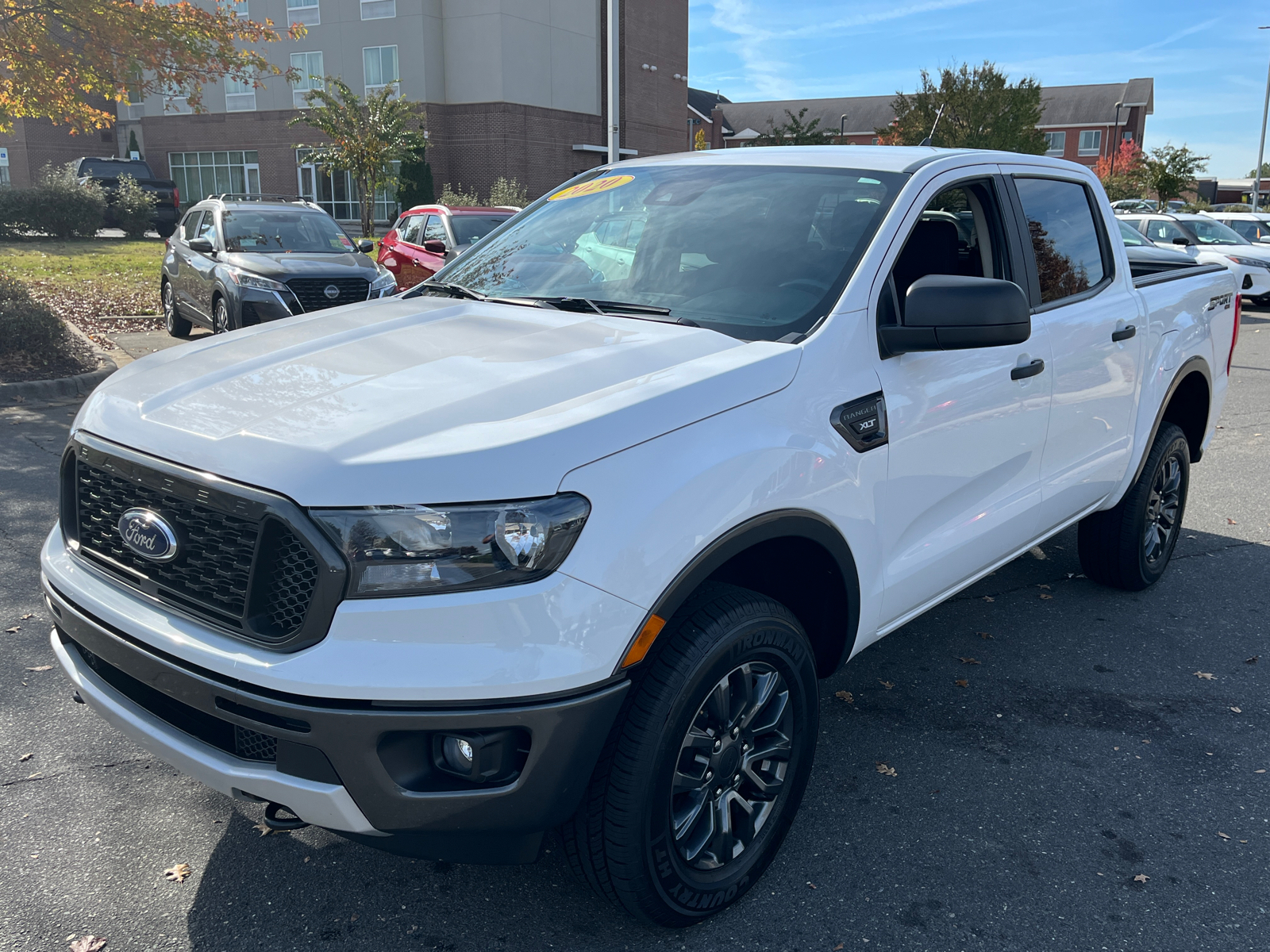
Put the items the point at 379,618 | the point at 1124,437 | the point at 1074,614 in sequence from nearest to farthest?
the point at 379,618 → the point at 1124,437 → the point at 1074,614

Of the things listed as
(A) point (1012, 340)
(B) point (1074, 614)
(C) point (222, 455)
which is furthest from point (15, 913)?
(B) point (1074, 614)

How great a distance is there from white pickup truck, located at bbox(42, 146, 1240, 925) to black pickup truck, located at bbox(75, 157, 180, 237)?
3083cm

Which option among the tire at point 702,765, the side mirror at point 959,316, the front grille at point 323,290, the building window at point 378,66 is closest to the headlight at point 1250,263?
the front grille at point 323,290

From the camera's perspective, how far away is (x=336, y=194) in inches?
1687

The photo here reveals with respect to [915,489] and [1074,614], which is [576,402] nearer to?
[915,489]

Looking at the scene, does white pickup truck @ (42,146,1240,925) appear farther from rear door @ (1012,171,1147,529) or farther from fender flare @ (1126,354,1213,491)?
fender flare @ (1126,354,1213,491)

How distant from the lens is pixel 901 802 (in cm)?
317

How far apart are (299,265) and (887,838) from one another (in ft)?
31.7

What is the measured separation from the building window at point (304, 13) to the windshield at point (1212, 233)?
34484 mm

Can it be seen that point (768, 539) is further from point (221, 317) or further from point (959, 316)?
point (221, 317)

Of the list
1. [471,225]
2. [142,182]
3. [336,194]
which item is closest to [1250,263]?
[471,225]

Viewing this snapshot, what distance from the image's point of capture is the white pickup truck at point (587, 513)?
6.65ft

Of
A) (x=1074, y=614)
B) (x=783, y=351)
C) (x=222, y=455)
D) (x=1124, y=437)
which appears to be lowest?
(x=1074, y=614)

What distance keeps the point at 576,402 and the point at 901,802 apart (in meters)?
1.76
